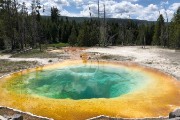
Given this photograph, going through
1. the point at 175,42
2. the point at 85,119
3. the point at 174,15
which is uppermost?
the point at 174,15

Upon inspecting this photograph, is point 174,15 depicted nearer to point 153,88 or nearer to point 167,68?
point 167,68

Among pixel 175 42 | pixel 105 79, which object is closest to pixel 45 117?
pixel 105 79

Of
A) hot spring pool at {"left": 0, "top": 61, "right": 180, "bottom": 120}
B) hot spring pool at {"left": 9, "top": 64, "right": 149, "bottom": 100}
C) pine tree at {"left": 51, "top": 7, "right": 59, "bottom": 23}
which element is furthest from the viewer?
pine tree at {"left": 51, "top": 7, "right": 59, "bottom": 23}

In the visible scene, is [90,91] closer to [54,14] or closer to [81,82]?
[81,82]

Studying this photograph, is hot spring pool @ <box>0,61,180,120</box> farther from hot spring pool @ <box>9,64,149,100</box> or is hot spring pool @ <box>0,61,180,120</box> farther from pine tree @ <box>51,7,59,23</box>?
pine tree @ <box>51,7,59,23</box>

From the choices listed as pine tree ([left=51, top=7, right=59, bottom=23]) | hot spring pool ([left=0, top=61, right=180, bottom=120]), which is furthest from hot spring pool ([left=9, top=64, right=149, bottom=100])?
pine tree ([left=51, top=7, right=59, bottom=23])

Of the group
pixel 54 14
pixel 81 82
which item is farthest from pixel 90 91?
pixel 54 14

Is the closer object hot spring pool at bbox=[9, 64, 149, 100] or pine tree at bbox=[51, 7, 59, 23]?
→ hot spring pool at bbox=[9, 64, 149, 100]

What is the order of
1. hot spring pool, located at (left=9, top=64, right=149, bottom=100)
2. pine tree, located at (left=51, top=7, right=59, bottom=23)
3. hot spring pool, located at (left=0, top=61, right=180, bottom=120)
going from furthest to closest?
pine tree, located at (left=51, top=7, right=59, bottom=23) → hot spring pool, located at (left=9, top=64, right=149, bottom=100) → hot spring pool, located at (left=0, top=61, right=180, bottom=120)

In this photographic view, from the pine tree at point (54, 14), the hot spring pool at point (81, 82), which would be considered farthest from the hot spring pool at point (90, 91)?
the pine tree at point (54, 14)
